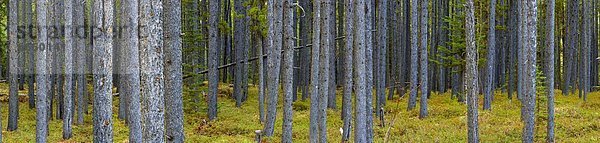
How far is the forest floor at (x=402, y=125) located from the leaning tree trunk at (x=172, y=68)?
4830mm

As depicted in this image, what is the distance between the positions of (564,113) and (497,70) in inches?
538

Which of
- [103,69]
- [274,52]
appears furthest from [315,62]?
[103,69]

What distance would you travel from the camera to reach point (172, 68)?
1016 centimetres

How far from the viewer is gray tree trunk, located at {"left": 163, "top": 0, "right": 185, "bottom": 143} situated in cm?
1019

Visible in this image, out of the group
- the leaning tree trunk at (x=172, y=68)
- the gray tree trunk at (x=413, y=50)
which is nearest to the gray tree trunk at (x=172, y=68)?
the leaning tree trunk at (x=172, y=68)

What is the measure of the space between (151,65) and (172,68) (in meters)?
2.72

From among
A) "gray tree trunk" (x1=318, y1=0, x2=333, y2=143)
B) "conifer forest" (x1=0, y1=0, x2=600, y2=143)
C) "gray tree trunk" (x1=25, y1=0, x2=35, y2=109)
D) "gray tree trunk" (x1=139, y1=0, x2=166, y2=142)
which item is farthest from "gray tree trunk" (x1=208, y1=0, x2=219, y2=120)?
"gray tree trunk" (x1=139, y1=0, x2=166, y2=142)

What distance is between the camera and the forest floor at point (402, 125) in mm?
16141

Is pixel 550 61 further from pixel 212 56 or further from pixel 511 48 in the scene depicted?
pixel 511 48

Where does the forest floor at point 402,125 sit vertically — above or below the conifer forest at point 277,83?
below

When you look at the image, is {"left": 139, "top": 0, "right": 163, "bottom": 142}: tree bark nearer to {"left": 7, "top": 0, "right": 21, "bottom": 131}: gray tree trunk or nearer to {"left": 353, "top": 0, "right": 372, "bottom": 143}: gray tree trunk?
{"left": 353, "top": 0, "right": 372, "bottom": 143}: gray tree trunk

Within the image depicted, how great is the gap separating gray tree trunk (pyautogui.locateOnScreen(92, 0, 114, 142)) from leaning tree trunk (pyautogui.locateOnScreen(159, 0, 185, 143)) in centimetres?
118

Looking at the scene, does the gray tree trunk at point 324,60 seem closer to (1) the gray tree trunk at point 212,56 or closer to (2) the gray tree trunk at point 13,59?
(1) the gray tree trunk at point 212,56

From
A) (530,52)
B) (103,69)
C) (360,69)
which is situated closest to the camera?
(103,69)
